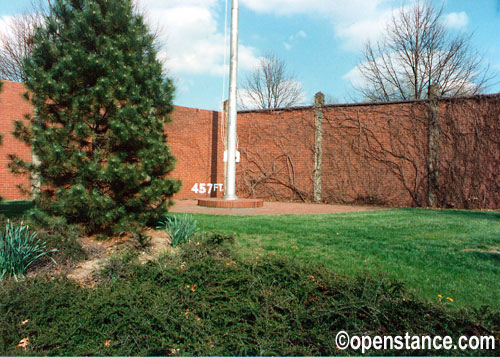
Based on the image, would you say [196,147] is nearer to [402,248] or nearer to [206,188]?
[206,188]

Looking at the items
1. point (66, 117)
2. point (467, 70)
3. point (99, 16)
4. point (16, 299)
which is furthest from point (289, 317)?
point (467, 70)

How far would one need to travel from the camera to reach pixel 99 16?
15.1ft

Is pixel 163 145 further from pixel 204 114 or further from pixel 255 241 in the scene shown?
pixel 204 114

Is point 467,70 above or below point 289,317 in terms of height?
above

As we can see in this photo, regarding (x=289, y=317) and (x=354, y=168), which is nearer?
(x=289, y=317)

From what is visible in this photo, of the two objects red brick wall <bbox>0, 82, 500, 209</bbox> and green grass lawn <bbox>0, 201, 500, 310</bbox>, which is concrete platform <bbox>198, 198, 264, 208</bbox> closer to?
red brick wall <bbox>0, 82, 500, 209</bbox>

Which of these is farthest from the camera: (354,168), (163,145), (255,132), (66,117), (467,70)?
(467,70)

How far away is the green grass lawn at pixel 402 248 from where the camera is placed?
10.1 ft

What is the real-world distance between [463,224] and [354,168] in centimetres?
566
